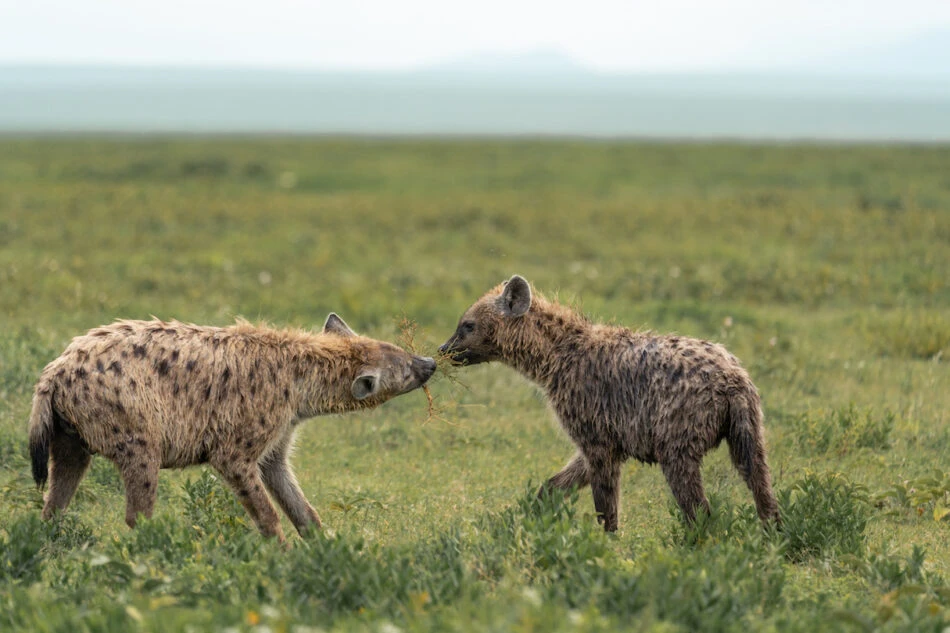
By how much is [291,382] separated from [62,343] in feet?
14.8

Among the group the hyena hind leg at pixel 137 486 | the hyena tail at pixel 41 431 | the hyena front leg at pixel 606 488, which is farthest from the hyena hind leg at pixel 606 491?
the hyena tail at pixel 41 431

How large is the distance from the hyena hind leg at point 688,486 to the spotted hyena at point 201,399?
164 cm

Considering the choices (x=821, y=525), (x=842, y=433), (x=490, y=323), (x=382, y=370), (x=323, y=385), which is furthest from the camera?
(x=842, y=433)

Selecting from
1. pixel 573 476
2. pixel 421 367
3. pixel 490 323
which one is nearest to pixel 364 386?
pixel 421 367

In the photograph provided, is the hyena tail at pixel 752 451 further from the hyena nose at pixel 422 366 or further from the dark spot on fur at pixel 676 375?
the hyena nose at pixel 422 366

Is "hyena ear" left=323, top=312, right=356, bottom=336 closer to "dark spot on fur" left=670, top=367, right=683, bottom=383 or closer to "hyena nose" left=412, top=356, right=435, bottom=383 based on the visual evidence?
"hyena nose" left=412, top=356, right=435, bottom=383

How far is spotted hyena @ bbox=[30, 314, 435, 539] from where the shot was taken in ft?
18.9

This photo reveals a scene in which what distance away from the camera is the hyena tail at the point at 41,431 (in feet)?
18.8

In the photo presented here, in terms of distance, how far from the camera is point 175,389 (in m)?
6.12

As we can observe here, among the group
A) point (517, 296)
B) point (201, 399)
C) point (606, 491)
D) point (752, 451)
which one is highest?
point (517, 296)

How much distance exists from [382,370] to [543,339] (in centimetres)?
98

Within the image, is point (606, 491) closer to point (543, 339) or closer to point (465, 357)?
point (543, 339)

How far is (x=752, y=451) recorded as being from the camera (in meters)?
6.00

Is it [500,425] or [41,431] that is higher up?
[41,431]
